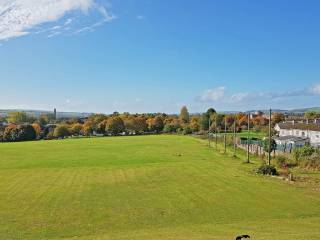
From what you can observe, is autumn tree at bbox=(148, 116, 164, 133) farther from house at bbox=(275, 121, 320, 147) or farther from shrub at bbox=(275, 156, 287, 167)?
shrub at bbox=(275, 156, 287, 167)

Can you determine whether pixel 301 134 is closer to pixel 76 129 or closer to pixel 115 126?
pixel 115 126

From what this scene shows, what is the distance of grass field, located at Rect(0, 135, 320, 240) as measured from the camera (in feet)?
62.8

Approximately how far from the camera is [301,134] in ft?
280

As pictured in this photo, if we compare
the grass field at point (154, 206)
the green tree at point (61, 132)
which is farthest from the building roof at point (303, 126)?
the green tree at point (61, 132)

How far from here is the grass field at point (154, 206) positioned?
62.8 feet

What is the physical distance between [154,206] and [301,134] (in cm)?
6715

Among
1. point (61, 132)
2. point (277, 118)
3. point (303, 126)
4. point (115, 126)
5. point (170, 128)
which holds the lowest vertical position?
point (61, 132)

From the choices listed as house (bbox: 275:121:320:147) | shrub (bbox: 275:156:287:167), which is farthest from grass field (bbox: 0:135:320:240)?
house (bbox: 275:121:320:147)

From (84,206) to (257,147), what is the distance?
42.1 metres

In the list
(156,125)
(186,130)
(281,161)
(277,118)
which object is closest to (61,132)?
(156,125)

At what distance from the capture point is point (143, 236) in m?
17.8

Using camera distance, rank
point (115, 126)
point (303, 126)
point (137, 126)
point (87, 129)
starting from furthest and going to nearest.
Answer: point (137, 126) → point (87, 129) → point (115, 126) → point (303, 126)

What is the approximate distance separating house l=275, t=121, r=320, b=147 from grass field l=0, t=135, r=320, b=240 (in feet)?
120

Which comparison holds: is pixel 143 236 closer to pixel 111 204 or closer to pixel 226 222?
pixel 226 222
